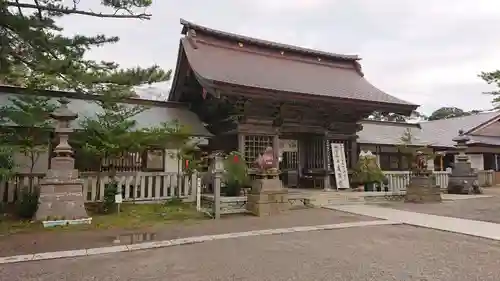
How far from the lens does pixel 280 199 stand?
8898 millimetres

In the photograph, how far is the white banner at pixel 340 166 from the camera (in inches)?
513

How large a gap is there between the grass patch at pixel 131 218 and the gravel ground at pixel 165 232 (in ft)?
1.49

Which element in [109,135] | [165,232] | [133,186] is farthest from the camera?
[133,186]

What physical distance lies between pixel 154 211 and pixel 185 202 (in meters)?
1.35

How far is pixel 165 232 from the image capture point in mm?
6539

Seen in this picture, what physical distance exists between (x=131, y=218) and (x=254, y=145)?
16.8 feet

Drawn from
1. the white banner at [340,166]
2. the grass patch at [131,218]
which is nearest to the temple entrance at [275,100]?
the white banner at [340,166]

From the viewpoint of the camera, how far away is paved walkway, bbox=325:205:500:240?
6508 mm

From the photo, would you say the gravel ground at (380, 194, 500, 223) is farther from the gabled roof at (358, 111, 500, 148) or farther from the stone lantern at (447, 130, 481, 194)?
the gabled roof at (358, 111, 500, 148)

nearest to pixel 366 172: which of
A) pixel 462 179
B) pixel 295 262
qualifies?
pixel 462 179

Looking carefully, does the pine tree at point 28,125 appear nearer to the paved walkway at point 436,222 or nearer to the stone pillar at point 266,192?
the stone pillar at point 266,192

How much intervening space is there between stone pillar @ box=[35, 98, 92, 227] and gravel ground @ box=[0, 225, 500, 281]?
2.92m

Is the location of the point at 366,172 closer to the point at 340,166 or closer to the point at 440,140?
the point at 340,166

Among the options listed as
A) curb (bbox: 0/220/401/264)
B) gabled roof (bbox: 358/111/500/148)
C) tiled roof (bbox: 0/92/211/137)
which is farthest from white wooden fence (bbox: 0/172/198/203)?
gabled roof (bbox: 358/111/500/148)
